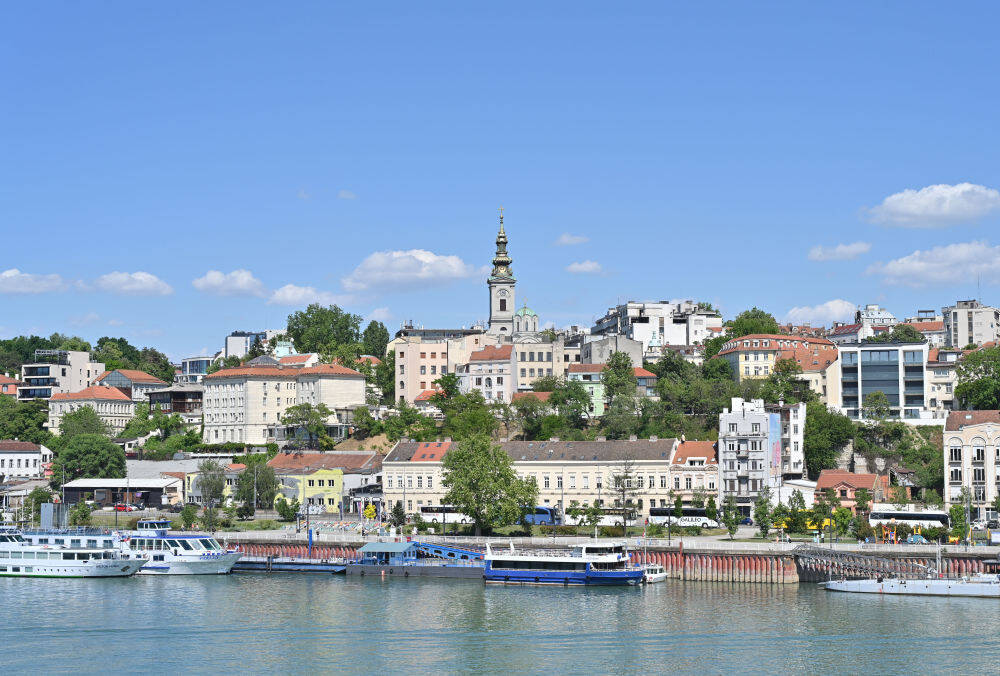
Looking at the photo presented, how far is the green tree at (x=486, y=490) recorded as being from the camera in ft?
242

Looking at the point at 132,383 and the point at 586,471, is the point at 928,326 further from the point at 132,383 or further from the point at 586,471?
the point at 132,383

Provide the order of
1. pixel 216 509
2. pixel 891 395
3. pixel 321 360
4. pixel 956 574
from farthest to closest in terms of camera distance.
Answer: pixel 321 360, pixel 891 395, pixel 216 509, pixel 956 574

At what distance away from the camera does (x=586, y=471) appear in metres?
82.7

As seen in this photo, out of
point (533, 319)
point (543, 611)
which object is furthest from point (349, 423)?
point (543, 611)

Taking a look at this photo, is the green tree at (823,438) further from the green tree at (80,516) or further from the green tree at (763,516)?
the green tree at (80,516)

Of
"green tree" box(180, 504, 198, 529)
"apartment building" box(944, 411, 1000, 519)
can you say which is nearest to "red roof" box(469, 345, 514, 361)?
"green tree" box(180, 504, 198, 529)

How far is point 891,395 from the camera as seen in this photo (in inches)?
3740

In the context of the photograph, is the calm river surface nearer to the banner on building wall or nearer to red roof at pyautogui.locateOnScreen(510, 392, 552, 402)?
the banner on building wall

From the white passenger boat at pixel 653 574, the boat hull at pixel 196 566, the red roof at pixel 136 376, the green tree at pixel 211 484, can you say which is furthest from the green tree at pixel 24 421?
the white passenger boat at pixel 653 574

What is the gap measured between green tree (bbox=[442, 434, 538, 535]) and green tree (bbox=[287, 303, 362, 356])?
62805mm

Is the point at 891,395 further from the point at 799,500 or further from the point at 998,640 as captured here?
the point at 998,640

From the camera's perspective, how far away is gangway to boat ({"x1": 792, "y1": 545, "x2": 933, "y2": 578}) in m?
60.8

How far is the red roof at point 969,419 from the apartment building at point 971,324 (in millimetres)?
60717

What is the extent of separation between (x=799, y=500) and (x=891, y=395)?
22830mm
